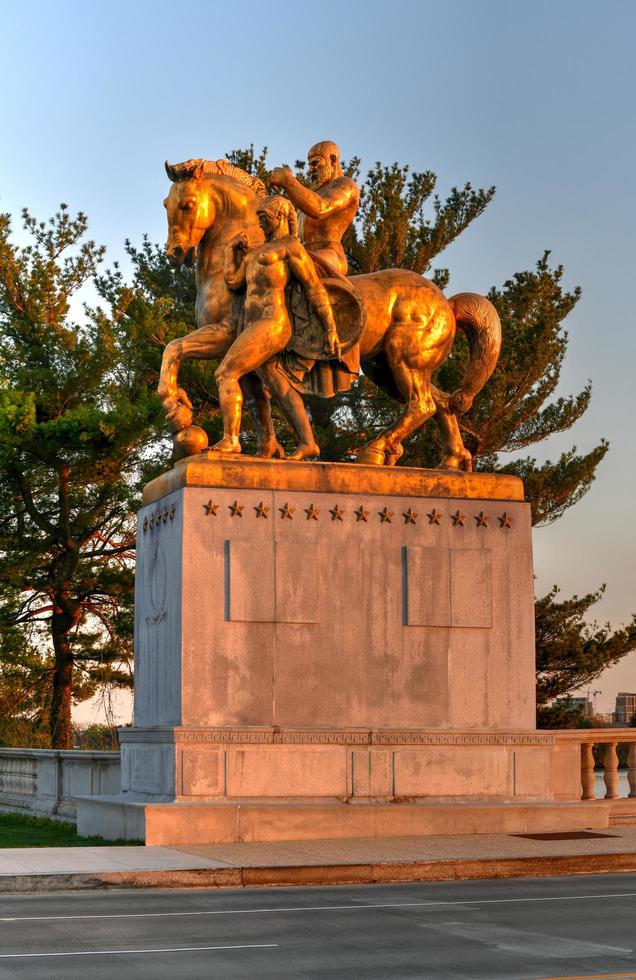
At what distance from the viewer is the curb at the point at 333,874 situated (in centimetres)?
1342

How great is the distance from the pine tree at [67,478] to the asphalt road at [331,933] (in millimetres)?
24612

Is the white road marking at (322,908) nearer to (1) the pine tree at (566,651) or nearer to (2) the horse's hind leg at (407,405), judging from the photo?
(2) the horse's hind leg at (407,405)

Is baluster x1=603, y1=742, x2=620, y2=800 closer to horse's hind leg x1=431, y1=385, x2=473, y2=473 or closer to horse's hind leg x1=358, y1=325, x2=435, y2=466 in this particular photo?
horse's hind leg x1=431, y1=385, x2=473, y2=473

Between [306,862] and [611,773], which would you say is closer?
[306,862]

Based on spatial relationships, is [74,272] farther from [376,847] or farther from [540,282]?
[376,847]

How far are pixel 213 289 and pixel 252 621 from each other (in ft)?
14.1

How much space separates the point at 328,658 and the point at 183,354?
4.13 m

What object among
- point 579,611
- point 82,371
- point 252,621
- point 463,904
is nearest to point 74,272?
point 82,371

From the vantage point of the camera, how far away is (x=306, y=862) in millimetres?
14289

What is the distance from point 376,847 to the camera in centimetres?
1581

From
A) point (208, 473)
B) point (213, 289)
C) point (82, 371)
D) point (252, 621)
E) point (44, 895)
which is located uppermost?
point (82, 371)

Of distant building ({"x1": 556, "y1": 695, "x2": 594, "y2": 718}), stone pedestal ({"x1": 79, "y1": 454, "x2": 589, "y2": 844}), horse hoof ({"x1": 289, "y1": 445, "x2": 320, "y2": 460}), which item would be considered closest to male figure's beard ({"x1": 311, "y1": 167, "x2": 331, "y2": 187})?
horse hoof ({"x1": 289, "y1": 445, "x2": 320, "y2": 460})

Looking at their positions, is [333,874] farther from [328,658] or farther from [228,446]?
[228,446]

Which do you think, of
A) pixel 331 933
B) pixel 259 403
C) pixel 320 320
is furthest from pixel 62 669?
pixel 331 933
